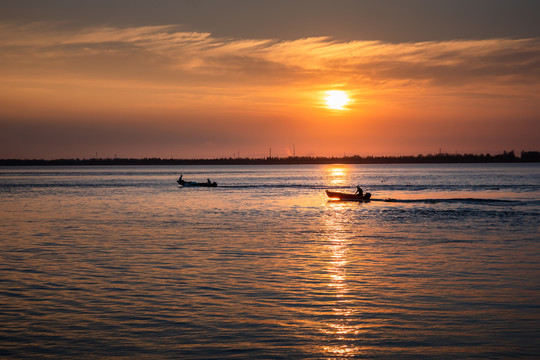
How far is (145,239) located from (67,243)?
441 cm

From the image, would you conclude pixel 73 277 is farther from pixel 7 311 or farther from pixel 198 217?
pixel 198 217

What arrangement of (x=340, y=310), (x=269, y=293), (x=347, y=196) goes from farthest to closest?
(x=347, y=196)
(x=269, y=293)
(x=340, y=310)

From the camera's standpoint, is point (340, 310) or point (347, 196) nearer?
point (340, 310)

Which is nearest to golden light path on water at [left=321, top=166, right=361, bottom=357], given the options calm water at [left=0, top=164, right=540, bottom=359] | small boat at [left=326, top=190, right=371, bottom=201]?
calm water at [left=0, top=164, right=540, bottom=359]

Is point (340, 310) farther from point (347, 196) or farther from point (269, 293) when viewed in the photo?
point (347, 196)

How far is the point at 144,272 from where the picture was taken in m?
22.7

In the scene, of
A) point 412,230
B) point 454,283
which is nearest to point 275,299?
point 454,283

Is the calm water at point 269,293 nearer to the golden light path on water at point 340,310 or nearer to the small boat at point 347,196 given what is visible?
the golden light path on water at point 340,310

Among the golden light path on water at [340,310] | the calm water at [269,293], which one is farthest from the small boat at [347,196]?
the golden light path on water at [340,310]

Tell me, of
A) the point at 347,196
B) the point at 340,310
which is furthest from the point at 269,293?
the point at 347,196

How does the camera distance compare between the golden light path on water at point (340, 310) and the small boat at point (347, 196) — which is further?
the small boat at point (347, 196)

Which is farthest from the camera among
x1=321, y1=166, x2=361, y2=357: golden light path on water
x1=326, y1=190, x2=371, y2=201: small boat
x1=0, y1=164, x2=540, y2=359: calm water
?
x1=326, y1=190, x2=371, y2=201: small boat

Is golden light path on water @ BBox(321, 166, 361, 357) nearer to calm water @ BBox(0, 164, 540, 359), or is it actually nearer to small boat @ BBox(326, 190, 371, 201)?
calm water @ BBox(0, 164, 540, 359)

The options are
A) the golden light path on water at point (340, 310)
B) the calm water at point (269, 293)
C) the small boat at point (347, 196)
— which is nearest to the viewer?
the golden light path on water at point (340, 310)
